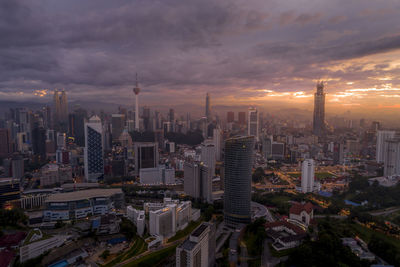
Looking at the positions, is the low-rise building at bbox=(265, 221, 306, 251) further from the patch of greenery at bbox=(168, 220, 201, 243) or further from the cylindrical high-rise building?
the patch of greenery at bbox=(168, 220, 201, 243)

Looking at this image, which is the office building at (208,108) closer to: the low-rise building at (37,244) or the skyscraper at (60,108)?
the skyscraper at (60,108)

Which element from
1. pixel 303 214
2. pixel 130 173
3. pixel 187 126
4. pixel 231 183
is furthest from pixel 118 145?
pixel 303 214

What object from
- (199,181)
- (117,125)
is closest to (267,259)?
(199,181)

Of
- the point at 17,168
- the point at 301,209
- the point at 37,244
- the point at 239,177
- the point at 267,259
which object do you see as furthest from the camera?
the point at 17,168

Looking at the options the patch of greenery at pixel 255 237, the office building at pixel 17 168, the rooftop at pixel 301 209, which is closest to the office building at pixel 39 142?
the office building at pixel 17 168

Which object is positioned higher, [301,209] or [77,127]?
[77,127]

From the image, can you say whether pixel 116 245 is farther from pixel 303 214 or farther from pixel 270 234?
pixel 303 214

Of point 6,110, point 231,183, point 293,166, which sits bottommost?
point 293,166

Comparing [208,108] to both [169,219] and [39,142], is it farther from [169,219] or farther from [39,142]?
[169,219]
